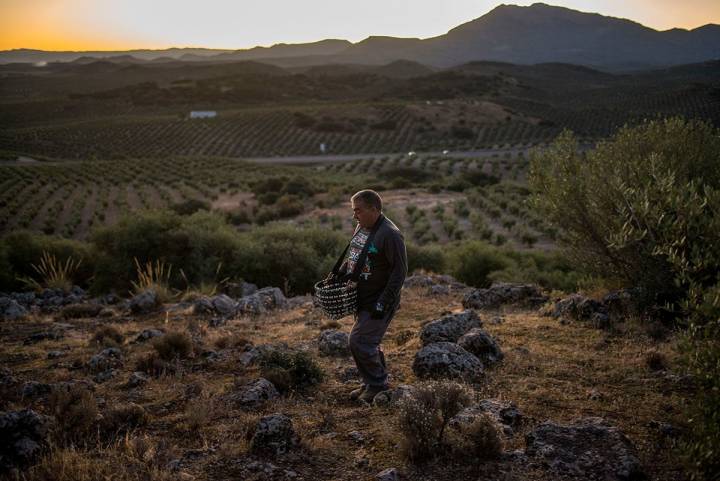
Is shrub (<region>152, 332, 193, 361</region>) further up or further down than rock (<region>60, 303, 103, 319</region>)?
further up

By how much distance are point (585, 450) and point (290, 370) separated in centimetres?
291

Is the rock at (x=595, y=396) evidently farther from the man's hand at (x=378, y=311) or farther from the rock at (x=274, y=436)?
the rock at (x=274, y=436)

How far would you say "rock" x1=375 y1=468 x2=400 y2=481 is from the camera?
12.7 feet

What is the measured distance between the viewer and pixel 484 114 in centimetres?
8544

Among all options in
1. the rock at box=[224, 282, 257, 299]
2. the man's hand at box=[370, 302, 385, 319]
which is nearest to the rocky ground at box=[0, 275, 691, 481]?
the man's hand at box=[370, 302, 385, 319]

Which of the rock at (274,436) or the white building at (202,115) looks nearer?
the rock at (274,436)

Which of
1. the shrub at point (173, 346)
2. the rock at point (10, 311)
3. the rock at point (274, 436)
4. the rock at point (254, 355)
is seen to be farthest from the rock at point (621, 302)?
the rock at point (10, 311)

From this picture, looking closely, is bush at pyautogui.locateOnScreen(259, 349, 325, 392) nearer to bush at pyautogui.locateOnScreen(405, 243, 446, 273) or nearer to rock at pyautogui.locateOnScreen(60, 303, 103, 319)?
rock at pyautogui.locateOnScreen(60, 303, 103, 319)

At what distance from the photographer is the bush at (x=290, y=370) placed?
565 cm

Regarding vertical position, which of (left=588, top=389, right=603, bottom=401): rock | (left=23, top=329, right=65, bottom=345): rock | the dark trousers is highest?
the dark trousers

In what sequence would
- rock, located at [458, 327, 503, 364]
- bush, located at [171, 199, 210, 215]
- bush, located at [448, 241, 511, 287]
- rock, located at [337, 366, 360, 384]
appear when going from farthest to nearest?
1. bush, located at [171, 199, 210, 215]
2. bush, located at [448, 241, 511, 287]
3. rock, located at [458, 327, 503, 364]
4. rock, located at [337, 366, 360, 384]

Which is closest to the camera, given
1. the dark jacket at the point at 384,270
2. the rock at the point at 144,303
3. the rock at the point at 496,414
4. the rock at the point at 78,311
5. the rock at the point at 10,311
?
the rock at the point at 496,414

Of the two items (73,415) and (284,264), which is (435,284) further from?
(73,415)

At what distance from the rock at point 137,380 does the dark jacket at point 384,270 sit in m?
2.77
